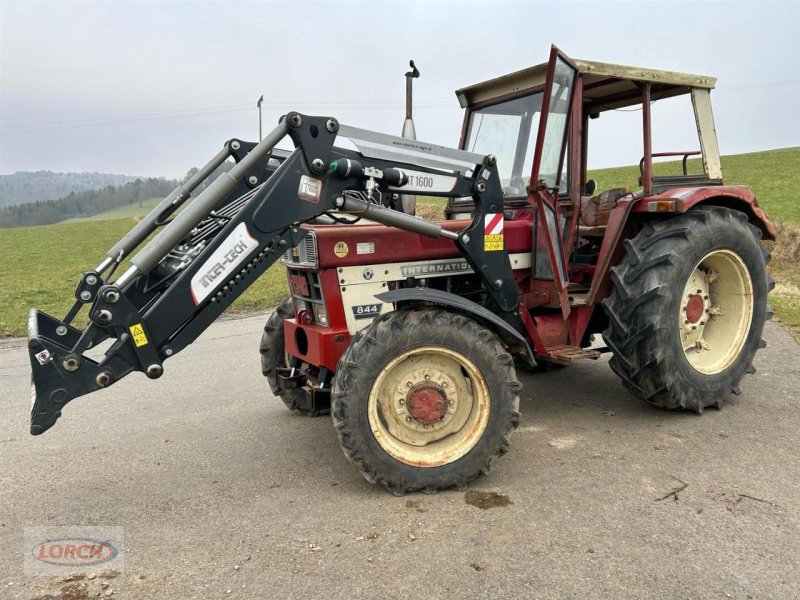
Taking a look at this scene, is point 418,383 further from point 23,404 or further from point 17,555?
point 23,404

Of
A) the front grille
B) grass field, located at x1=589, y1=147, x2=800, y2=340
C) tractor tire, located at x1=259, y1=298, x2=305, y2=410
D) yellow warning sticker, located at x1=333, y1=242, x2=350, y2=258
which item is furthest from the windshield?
tractor tire, located at x1=259, y1=298, x2=305, y2=410

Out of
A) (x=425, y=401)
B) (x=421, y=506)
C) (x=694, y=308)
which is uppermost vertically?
(x=694, y=308)

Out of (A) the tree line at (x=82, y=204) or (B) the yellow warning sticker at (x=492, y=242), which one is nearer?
(B) the yellow warning sticker at (x=492, y=242)

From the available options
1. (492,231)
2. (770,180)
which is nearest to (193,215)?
(492,231)

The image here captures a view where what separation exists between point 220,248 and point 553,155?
2571 millimetres

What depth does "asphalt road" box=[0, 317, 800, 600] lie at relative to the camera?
2.74m

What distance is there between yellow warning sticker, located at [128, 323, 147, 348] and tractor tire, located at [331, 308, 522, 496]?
3.48 ft

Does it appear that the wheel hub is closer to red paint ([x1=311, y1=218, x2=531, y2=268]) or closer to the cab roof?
red paint ([x1=311, y1=218, x2=531, y2=268])

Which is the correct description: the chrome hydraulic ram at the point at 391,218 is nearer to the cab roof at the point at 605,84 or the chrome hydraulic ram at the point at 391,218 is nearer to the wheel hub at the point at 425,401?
the wheel hub at the point at 425,401

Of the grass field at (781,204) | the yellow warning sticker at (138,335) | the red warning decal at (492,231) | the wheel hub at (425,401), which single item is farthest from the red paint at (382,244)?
the grass field at (781,204)

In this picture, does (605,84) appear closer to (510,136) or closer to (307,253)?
(510,136)

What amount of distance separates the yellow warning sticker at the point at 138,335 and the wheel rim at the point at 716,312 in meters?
3.87

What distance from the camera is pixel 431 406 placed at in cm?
370

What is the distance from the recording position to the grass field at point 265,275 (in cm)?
1030
